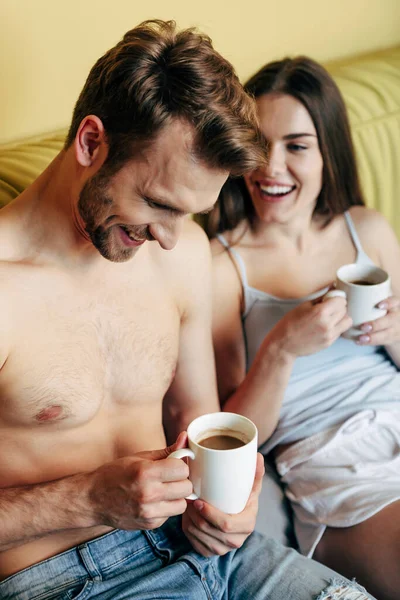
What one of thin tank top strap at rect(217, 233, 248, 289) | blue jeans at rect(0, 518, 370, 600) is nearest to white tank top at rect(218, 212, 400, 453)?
thin tank top strap at rect(217, 233, 248, 289)

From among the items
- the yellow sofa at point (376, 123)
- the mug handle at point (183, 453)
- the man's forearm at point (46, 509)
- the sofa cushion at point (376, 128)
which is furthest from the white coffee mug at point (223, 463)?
the sofa cushion at point (376, 128)

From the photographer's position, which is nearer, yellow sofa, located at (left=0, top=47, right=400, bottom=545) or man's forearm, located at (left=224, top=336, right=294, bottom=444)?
man's forearm, located at (left=224, top=336, right=294, bottom=444)

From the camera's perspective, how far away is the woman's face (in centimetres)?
151

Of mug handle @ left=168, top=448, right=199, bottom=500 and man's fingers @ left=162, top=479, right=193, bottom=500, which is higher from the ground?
mug handle @ left=168, top=448, right=199, bottom=500

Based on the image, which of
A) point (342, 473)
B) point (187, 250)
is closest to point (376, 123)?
point (187, 250)

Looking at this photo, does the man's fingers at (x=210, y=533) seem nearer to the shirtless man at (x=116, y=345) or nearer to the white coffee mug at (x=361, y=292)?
the shirtless man at (x=116, y=345)

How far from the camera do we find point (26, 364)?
1065 mm

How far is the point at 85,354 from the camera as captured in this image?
1.14m

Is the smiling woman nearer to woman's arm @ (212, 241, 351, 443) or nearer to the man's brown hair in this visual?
woman's arm @ (212, 241, 351, 443)

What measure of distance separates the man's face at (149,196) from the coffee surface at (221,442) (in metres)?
0.30

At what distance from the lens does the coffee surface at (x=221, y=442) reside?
1.02 metres

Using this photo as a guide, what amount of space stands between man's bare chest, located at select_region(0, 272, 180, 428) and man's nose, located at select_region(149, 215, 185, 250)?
0.15m

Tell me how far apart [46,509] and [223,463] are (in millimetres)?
279

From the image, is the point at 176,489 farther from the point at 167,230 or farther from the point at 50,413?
the point at 167,230
